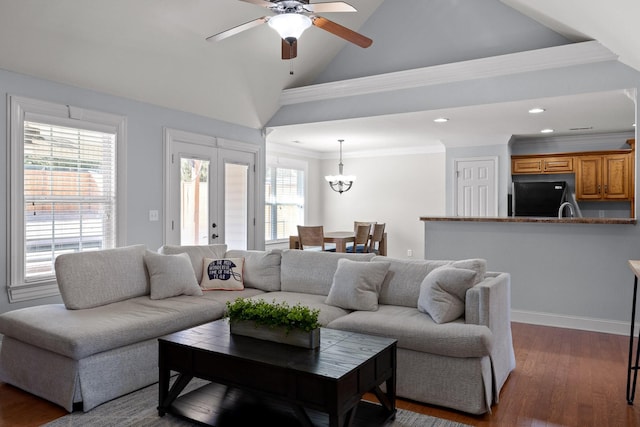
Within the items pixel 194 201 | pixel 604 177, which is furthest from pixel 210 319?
pixel 604 177

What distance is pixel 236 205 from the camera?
6246mm

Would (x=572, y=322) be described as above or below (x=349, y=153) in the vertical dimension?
below

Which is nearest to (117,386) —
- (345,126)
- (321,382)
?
(321,382)

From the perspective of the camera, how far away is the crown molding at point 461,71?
436cm

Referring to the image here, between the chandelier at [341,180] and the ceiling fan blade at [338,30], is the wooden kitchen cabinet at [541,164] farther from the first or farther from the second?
the ceiling fan blade at [338,30]

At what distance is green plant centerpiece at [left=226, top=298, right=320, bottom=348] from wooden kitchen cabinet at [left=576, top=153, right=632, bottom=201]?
6292 mm

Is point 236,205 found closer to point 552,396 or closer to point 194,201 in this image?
point 194,201

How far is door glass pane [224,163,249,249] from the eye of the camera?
611 cm

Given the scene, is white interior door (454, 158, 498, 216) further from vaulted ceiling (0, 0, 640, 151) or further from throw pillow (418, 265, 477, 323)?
throw pillow (418, 265, 477, 323)

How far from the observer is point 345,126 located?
6.27 metres

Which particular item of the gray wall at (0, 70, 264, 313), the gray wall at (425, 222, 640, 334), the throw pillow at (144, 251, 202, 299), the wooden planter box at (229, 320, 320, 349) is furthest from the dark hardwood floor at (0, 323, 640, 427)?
the gray wall at (0, 70, 264, 313)

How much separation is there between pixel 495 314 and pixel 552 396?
0.65 meters

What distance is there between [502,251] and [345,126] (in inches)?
104

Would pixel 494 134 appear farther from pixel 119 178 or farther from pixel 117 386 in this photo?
pixel 117 386
